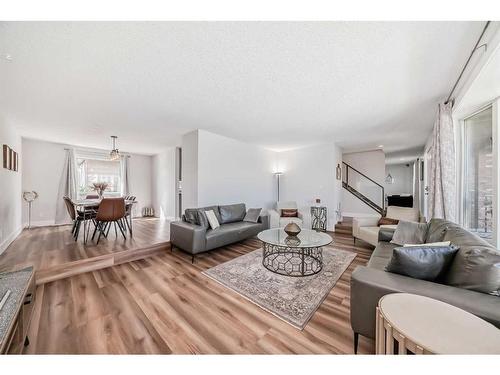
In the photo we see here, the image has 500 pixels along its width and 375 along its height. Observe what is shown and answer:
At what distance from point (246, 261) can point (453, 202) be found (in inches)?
116

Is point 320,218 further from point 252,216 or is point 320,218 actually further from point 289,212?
point 252,216

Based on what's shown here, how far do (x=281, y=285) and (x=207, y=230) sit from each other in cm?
159

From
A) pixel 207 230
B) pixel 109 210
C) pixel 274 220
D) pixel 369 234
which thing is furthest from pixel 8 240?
pixel 369 234

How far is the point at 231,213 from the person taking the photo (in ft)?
13.1

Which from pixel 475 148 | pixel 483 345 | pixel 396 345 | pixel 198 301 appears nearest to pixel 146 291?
pixel 198 301

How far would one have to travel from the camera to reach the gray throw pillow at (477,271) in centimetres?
108

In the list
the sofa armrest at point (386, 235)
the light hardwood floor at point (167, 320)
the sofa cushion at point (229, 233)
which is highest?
the sofa armrest at point (386, 235)

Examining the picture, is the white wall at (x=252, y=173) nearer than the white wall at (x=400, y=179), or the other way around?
the white wall at (x=252, y=173)

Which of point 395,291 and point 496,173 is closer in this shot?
point 395,291

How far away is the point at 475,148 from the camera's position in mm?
2439

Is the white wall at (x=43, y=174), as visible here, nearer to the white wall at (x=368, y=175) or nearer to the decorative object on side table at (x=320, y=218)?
the decorative object on side table at (x=320, y=218)

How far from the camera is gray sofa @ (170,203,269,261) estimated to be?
9.55 ft

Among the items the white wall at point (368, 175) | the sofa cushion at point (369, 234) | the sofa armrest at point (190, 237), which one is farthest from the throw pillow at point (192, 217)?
the white wall at point (368, 175)

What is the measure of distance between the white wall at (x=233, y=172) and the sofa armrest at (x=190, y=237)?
85cm
